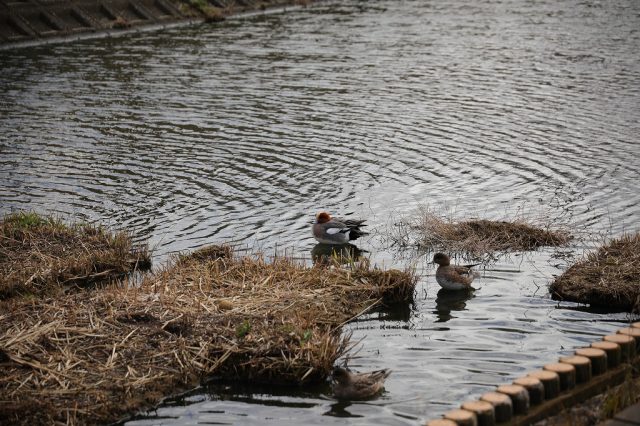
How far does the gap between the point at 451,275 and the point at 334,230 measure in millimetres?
2965

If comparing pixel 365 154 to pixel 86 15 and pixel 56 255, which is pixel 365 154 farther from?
pixel 86 15

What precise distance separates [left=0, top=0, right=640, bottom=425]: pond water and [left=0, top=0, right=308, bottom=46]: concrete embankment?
4.97ft

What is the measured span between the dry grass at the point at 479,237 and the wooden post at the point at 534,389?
20.6ft

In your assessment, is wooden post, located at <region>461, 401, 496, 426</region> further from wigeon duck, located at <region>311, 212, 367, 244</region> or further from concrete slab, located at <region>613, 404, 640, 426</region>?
wigeon duck, located at <region>311, 212, 367, 244</region>

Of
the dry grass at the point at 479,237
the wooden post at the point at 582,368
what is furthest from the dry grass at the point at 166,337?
the wooden post at the point at 582,368

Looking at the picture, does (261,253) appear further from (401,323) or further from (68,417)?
(68,417)

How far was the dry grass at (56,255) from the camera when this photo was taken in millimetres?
14469

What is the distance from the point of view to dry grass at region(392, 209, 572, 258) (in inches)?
645

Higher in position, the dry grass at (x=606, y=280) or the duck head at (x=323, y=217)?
the duck head at (x=323, y=217)

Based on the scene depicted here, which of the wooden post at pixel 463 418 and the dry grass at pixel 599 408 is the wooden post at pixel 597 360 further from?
the wooden post at pixel 463 418

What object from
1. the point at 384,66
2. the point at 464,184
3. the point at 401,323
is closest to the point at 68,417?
the point at 401,323

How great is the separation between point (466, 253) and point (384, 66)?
18.7 m

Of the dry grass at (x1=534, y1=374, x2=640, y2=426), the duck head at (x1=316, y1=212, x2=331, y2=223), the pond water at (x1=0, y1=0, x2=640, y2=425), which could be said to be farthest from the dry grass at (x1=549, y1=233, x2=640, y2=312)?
the duck head at (x1=316, y1=212, x2=331, y2=223)

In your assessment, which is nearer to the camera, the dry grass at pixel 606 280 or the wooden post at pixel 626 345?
the wooden post at pixel 626 345
